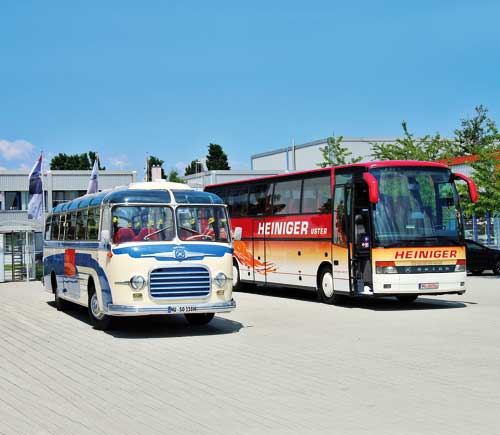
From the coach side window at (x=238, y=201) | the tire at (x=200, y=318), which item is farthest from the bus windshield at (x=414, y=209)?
the coach side window at (x=238, y=201)

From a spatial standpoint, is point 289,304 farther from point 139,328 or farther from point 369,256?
point 139,328

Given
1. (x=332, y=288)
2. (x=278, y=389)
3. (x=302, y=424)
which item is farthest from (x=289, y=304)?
(x=302, y=424)

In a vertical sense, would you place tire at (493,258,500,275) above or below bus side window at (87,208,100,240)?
below

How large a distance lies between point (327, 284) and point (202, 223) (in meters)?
6.68

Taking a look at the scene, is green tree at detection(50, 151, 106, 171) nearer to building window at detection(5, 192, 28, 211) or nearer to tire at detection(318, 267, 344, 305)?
building window at detection(5, 192, 28, 211)

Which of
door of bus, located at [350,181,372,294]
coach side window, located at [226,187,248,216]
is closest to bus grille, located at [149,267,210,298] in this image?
door of bus, located at [350,181,372,294]

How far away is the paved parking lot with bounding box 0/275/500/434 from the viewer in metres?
7.89

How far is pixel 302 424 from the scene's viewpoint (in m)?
7.68

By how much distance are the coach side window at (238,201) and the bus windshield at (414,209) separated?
796 centimetres

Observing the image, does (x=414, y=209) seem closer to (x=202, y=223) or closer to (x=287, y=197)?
(x=287, y=197)

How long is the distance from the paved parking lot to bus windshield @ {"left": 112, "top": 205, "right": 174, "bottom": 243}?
1.78 m

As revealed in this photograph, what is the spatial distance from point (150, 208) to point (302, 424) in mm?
8212

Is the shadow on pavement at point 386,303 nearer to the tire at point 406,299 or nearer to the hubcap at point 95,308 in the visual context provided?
the tire at point 406,299

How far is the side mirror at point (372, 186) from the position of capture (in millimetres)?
18438
